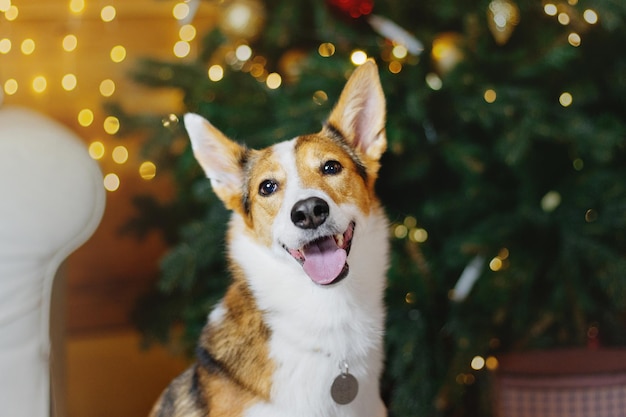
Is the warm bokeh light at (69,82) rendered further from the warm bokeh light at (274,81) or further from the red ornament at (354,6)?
the red ornament at (354,6)

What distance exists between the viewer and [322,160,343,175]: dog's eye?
137 cm

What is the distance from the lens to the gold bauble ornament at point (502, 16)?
75.4 inches

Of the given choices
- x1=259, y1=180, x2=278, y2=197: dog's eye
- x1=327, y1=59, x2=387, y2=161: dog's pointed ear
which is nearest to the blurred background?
x1=327, y1=59, x2=387, y2=161: dog's pointed ear

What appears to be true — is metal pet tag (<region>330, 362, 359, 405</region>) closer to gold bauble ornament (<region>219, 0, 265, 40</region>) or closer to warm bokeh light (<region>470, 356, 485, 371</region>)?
warm bokeh light (<region>470, 356, 485, 371</region>)

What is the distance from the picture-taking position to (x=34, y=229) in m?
1.18

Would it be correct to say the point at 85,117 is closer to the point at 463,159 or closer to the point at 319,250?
the point at 463,159

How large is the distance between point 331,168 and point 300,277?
8.6 inches

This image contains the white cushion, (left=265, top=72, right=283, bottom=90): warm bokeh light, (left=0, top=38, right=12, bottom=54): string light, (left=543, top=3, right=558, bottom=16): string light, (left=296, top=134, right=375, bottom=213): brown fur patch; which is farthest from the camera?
(left=0, top=38, right=12, bottom=54): string light

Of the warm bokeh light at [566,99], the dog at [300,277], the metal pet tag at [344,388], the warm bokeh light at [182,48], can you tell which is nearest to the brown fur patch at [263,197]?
the dog at [300,277]

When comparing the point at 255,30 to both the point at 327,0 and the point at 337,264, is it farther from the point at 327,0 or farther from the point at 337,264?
the point at 337,264

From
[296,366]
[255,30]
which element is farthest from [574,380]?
[255,30]

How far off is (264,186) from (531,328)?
3.50 feet

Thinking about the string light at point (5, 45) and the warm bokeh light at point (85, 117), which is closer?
the string light at point (5, 45)

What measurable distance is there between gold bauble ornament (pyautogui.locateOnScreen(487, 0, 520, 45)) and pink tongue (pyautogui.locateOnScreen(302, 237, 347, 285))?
3.23 feet
